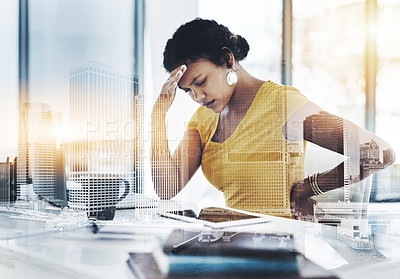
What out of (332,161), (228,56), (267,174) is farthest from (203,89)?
(332,161)

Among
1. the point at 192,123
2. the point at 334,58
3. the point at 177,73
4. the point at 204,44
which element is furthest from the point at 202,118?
the point at 334,58

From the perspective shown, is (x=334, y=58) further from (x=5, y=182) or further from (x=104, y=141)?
(x=5, y=182)

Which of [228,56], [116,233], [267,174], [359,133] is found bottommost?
[116,233]

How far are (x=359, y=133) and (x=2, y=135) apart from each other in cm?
222

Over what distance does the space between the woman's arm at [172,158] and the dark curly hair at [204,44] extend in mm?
86

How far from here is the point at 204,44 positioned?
2176 millimetres

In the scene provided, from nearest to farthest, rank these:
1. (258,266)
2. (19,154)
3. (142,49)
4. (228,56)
Result: (258,266) → (228,56) → (142,49) → (19,154)

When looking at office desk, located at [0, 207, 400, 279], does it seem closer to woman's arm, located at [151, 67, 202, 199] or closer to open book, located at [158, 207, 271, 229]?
open book, located at [158, 207, 271, 229]

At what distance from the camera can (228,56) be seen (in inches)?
84.8

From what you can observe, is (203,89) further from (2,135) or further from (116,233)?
(2,135)

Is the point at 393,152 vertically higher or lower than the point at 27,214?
higher

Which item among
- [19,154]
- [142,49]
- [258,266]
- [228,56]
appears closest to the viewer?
[258,266]

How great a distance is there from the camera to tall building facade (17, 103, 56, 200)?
240cm

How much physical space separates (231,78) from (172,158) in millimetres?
571
